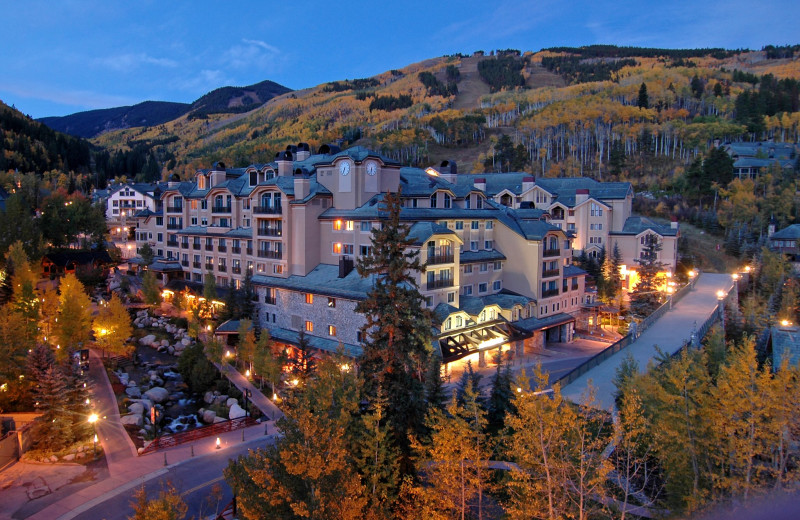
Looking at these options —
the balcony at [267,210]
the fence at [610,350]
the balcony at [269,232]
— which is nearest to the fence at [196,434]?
the fence at [610,350]

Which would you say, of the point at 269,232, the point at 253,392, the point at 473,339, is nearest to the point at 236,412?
the point at 253,392

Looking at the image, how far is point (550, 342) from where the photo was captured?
41.0m

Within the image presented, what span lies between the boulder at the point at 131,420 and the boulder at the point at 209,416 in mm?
3381

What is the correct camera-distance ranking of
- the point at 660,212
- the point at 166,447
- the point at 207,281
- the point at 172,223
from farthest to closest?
1. the point at 660,212
2. the point at 172,223
3. the point at 207,281
4. the point at 166,447

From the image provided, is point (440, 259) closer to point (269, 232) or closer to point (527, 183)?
point (269, 232)

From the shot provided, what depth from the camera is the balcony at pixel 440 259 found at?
3272 centimetres

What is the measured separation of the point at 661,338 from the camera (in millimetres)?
33562

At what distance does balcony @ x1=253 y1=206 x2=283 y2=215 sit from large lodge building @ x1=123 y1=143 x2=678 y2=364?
11 cm

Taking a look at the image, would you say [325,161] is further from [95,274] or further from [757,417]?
[757,417]

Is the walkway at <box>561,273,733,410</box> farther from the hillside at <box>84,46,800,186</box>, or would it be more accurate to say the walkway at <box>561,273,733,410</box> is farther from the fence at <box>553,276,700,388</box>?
the hillside at <box>84,46,800,186</box>

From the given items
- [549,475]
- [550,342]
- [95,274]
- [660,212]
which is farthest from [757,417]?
[660,212]

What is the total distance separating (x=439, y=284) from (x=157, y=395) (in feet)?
63.0

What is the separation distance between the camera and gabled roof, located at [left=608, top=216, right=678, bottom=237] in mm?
54562

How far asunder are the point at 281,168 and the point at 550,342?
28.2m
